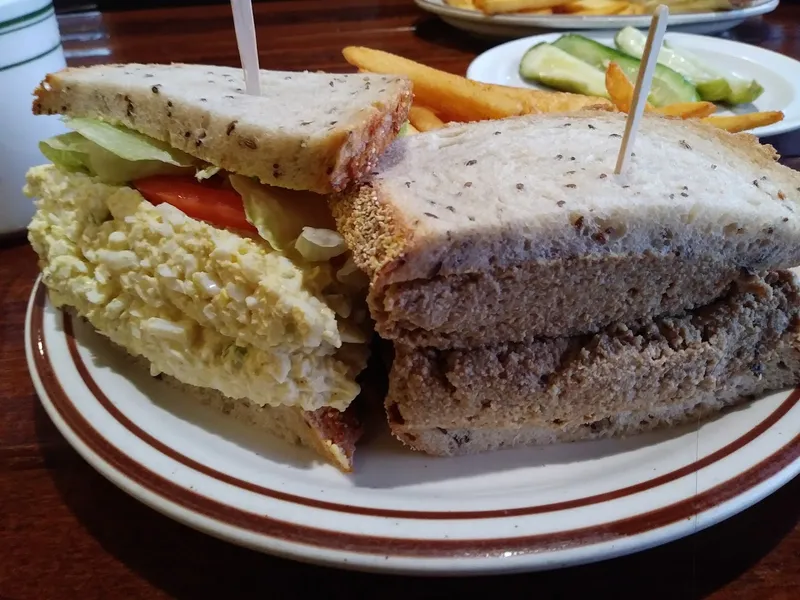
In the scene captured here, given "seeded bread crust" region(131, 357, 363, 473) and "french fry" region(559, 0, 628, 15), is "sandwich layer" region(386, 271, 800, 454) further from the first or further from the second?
"french fry" region(559, 0, 628, 15)

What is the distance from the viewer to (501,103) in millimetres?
2010

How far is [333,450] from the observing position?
1.22 metres

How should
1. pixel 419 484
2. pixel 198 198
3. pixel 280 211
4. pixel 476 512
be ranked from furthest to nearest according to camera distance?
pixel 198 198
pixel 280 211
pixel 419 484
pixel 476 512

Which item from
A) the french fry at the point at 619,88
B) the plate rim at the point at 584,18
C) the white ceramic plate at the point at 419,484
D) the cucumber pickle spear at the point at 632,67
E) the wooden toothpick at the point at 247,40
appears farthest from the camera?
the plate rim at the point at 584,18

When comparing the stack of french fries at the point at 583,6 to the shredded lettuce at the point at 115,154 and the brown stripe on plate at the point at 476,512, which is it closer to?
the shredded lettuce at the point at 115,154

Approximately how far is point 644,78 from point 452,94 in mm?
1024

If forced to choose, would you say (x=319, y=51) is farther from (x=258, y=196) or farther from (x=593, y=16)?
(x=258, y=196)

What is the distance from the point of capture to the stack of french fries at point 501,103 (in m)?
2.02

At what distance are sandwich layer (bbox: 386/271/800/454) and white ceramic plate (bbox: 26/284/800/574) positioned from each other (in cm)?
5

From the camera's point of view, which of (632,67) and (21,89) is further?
(632,67)

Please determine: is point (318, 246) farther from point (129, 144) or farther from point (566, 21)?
point (566, 21)

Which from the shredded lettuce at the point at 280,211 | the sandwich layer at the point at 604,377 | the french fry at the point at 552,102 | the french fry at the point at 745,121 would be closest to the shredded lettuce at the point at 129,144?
the shredded lettuce at the point at 280,211

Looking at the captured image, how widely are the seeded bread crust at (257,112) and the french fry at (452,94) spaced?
0.48 m

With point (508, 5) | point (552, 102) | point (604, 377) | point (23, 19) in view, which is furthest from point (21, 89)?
point (508, 5)
